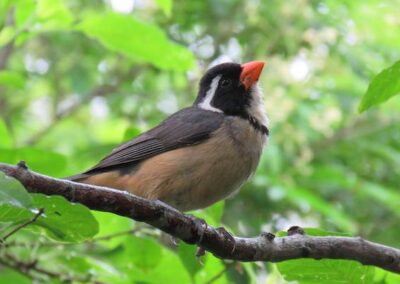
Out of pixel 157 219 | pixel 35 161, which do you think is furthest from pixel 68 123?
pixel 157 219

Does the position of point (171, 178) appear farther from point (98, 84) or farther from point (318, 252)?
point (98, 84)

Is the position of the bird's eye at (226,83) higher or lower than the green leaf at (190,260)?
higher

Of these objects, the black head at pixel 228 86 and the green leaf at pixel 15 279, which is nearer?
the green leaf at pixel 15 279

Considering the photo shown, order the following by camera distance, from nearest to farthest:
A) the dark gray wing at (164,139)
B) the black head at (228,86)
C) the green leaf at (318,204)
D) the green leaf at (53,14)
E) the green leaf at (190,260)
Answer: the green leaf at (190,260)
the green leaf at (53,14)
the dark gray wing at (164,139)
the black head at (228,86)
the green leaf at (318,204)

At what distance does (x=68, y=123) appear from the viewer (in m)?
7.92

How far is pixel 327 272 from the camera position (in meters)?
2.87

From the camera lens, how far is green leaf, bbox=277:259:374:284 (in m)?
2.83

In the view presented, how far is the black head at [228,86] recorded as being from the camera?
16.1ft

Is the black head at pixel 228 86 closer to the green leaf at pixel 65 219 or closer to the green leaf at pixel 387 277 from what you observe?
the green leaf at pixel 387 277

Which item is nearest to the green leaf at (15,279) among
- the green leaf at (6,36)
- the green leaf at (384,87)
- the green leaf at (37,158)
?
the green leaf at (37,158)

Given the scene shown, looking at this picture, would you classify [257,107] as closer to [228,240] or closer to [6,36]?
[6,36]

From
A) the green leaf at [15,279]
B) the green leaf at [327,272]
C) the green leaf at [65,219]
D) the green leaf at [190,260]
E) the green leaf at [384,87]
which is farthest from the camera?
the green leaf at [15,279]

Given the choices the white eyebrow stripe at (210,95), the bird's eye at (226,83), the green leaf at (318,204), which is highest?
the bird's eye at (226,83)

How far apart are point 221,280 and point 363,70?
297cm
